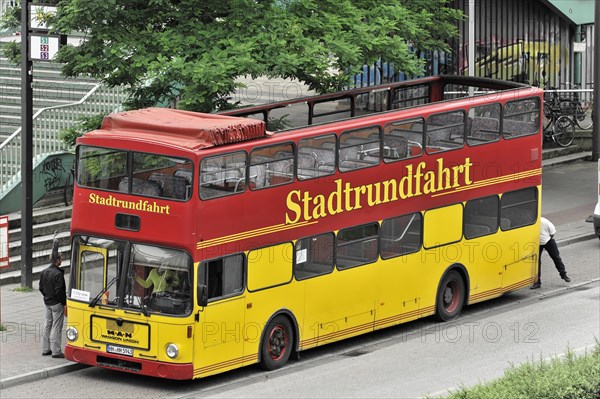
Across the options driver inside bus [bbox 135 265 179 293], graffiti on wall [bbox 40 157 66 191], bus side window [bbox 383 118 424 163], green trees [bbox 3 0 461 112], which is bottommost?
driver inside bus [bbox 135 265 179 293]

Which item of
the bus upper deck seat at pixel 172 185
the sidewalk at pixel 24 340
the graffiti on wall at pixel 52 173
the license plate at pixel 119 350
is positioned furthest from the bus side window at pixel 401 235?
the graffiti on wall at pixel 52 173

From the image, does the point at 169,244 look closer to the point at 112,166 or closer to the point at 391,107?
the point at 112,166

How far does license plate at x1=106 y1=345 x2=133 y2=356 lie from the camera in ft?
57.5

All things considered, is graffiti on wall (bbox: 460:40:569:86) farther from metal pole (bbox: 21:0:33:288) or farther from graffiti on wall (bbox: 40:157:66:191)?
metal pole (bbox: 21:0:33:288)

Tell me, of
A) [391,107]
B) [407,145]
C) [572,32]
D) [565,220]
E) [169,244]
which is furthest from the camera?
[572,32]

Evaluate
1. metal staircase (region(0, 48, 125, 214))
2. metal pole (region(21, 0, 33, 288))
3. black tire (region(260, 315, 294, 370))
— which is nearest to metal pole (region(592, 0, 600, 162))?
metal staircase (region(0, 48, 125, 214))

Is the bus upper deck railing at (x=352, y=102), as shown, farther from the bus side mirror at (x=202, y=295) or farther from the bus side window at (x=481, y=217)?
the bus side mirror at (x=202, y=295)

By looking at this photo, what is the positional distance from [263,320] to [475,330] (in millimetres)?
4454

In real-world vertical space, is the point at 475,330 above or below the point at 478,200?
below

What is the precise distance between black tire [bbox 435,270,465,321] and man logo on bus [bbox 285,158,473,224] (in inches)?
60.8

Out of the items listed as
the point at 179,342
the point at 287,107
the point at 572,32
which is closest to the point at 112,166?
the point at 179,342

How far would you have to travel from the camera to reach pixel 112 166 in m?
17.6

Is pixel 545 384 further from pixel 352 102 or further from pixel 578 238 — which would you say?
pixel 578 238

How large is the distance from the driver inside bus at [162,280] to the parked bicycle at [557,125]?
20821 millimetres
